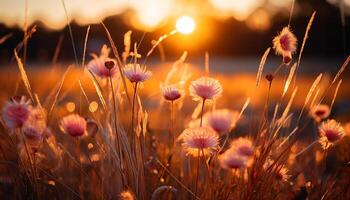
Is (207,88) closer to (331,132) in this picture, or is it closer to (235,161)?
(235,161)

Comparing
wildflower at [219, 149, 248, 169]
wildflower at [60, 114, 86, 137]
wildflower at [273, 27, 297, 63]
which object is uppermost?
wildflower at [273, 27, 297, 63]

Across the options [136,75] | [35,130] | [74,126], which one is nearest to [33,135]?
[35,130]

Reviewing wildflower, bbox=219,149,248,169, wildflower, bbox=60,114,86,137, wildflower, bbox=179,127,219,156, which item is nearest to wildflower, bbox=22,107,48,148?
wildflower, bbox=60,114,86,137

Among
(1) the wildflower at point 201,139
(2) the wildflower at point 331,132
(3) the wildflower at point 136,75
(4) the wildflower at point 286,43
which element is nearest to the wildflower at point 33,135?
(3) the wildflower at point 136,75

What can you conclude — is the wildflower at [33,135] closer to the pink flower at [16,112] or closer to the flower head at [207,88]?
the pink flower at [16,112]

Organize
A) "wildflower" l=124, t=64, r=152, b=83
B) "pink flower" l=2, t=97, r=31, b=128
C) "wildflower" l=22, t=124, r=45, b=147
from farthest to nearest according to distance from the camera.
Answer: "wildflower" l=22, t=124, r=45, b=147 → "wildflower" l=124, t=64, r=152, b=83 → "pink flower" l=2, t=97, r=31, b=128

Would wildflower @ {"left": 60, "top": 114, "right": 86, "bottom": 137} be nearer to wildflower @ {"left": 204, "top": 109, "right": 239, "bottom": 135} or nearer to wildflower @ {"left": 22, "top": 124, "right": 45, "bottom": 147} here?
wildflower @ {"left": 22, "top": 124, "right": 45, "bottom": 147}
